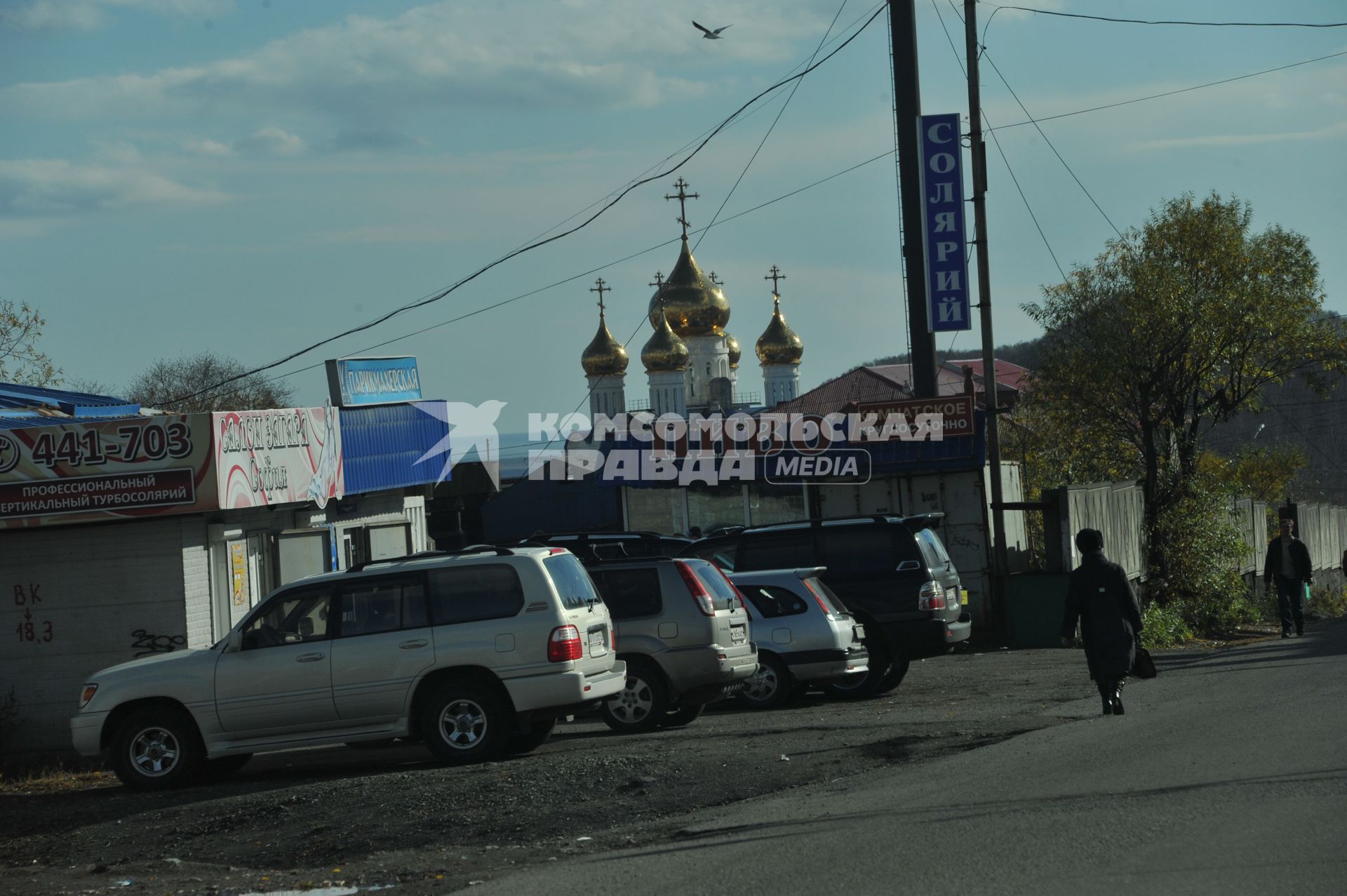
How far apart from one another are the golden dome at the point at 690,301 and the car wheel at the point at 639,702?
62109 mm

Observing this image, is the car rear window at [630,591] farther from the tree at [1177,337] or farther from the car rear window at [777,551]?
the tree at [1177,337]

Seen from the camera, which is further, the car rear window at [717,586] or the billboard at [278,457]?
the billboard at [278,457]

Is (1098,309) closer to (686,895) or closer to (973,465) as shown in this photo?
(973,465)

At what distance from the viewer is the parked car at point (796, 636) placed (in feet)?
46.5

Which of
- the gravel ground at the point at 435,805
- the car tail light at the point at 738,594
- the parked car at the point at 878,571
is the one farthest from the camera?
the parked car at the point at 878,571

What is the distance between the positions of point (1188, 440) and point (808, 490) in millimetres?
7168

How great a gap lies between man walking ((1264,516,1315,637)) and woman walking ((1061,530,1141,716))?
34.2 ft

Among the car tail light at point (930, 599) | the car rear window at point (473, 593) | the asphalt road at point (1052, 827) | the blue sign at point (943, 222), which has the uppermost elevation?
the blue sign at point (943, 222)

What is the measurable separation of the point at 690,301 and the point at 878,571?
60589mm

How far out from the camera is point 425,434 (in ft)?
70.9

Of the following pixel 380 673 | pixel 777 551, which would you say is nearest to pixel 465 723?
pixel 380 673

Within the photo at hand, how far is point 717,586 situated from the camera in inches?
520

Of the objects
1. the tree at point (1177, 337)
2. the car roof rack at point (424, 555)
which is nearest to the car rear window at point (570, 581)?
the car roof rack at point (424, 555)

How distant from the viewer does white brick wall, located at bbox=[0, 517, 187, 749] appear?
1489 centimetres
